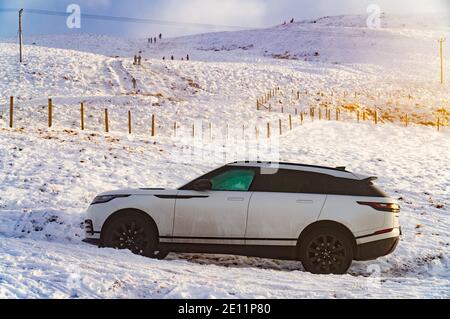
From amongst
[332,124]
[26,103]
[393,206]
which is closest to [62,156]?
[393,206]

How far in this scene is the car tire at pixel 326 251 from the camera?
719 cm

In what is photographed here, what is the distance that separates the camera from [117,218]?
7.70 metres

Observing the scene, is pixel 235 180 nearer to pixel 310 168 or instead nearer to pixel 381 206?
pixel 310 168

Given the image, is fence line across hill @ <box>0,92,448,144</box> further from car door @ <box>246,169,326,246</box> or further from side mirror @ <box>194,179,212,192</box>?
car door @ <box>246,169,326,246</box>

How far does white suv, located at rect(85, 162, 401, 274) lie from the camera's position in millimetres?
7215

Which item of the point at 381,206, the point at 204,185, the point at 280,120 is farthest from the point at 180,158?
the point at 280,120

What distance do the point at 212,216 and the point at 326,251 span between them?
1626 millimetres

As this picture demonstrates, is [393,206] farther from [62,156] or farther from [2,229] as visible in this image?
[62,156]

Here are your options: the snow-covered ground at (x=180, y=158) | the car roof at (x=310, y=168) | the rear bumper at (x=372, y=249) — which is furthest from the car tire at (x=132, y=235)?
the rear bumper at (x=372, y=249)

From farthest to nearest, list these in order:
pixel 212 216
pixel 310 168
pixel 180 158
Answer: pixel 180 158 < pixel 310 168 < pixel 212 216

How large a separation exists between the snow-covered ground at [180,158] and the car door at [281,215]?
18.3 inches

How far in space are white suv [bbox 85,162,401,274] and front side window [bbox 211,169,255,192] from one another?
0.05 feet

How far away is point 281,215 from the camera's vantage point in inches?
286

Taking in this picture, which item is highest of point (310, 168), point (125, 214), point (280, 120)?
point (280, 120)
